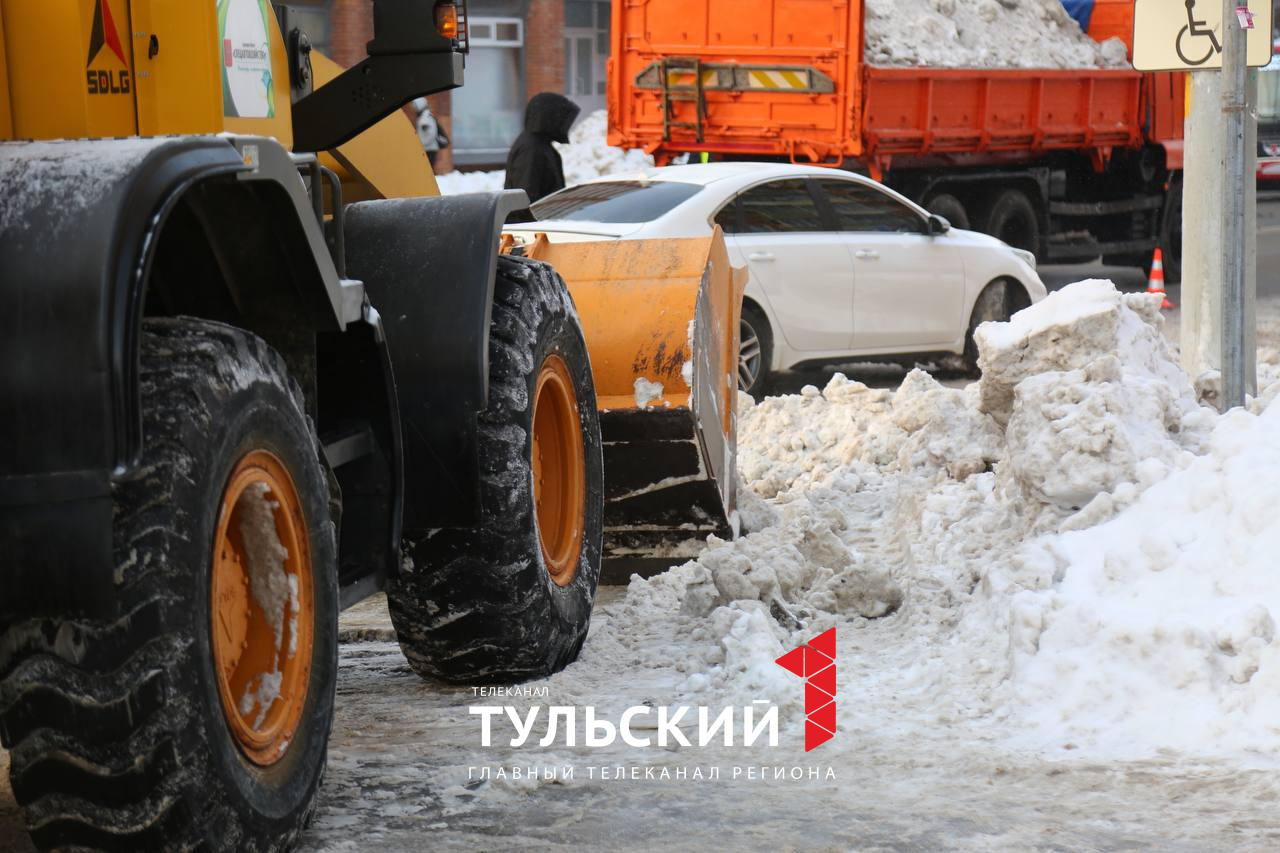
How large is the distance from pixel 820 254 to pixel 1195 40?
374cm

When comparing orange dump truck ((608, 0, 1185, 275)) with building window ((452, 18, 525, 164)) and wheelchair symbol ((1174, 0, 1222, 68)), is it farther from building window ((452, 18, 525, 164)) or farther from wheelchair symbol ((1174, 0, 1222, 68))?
building window ((452, 18, 525, 164))

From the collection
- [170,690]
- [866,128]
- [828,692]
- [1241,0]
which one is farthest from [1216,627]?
[866,128]

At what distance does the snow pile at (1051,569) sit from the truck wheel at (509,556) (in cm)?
51

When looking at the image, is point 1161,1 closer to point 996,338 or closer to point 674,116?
point 996,338

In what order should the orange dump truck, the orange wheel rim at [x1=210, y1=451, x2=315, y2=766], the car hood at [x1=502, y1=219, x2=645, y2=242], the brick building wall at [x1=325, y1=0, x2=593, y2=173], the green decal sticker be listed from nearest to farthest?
1. the orange wheel rim at [x1=210, y1=451, x2=315, y2=766]
2. the green decal sticker
3. the car hood at [x1=502, y1=219, x2=645, y2=242]
4. the orange dump truck
5. the brick building wall at [x1=325, y1=0, x2=593, y2=173]

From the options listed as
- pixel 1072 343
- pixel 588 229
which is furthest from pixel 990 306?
pixel 1072 343

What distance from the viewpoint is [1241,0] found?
27.0 feet

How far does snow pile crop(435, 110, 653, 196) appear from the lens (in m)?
25.5

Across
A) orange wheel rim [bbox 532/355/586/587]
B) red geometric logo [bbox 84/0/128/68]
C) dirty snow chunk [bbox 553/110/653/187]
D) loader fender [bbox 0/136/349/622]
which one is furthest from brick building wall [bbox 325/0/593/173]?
loader fender [bbox 0/136/349/622]

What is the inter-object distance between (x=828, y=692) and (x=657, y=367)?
6.02ft

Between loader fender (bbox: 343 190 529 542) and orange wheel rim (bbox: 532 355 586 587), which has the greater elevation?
loader fender (bbox: 343 190 529 542)

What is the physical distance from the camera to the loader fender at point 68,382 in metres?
3.10

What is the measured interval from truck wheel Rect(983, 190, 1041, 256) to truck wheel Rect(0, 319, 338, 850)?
1400cm

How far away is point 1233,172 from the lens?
8.10 meters
